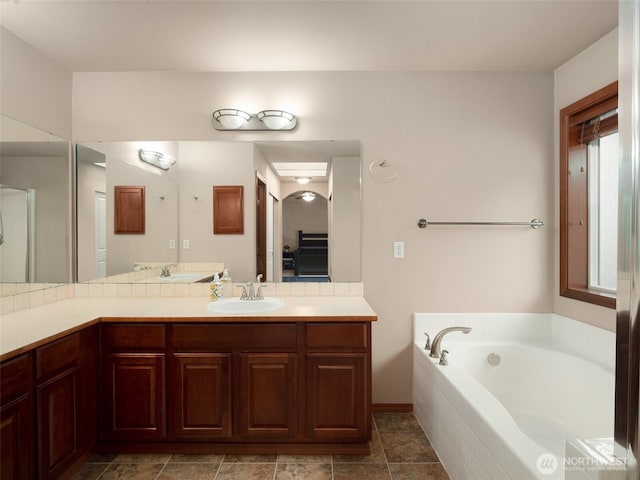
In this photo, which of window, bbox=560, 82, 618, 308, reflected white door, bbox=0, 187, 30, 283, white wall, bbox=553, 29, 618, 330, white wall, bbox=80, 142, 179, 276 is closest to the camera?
reflected white door, bbox=0, 187, 30, 283

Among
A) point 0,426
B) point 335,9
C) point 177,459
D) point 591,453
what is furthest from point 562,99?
point 0,426

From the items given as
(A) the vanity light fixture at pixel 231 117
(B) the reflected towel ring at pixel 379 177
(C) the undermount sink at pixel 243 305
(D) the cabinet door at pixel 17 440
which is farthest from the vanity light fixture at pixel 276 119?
(D) the cabinet door at pixel 17 440

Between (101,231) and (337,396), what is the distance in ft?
6.75

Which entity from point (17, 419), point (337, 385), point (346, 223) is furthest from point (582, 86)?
point (17, 419)

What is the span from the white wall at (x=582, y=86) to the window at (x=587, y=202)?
0.05 meters

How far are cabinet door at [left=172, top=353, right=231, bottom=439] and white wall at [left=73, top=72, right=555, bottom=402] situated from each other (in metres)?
1.14

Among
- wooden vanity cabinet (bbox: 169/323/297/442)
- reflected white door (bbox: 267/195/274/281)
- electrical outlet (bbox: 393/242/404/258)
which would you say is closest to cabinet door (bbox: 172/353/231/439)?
wooden vanity cabinet (bbox: 169/323/297/442)

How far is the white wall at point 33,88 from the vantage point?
6.57 ft

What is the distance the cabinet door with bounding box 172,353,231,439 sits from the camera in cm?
197

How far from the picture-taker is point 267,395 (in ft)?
6.50

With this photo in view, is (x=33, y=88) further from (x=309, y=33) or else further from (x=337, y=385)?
(x=337, y=385)

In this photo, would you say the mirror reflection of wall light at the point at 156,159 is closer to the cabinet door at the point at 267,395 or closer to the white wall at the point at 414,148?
the white wall at the point at 414,148

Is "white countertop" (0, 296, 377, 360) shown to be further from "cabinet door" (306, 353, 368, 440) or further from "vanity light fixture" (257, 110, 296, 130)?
"vanity light fixture" (257, 110, 296, 130)

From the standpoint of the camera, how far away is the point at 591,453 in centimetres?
68
